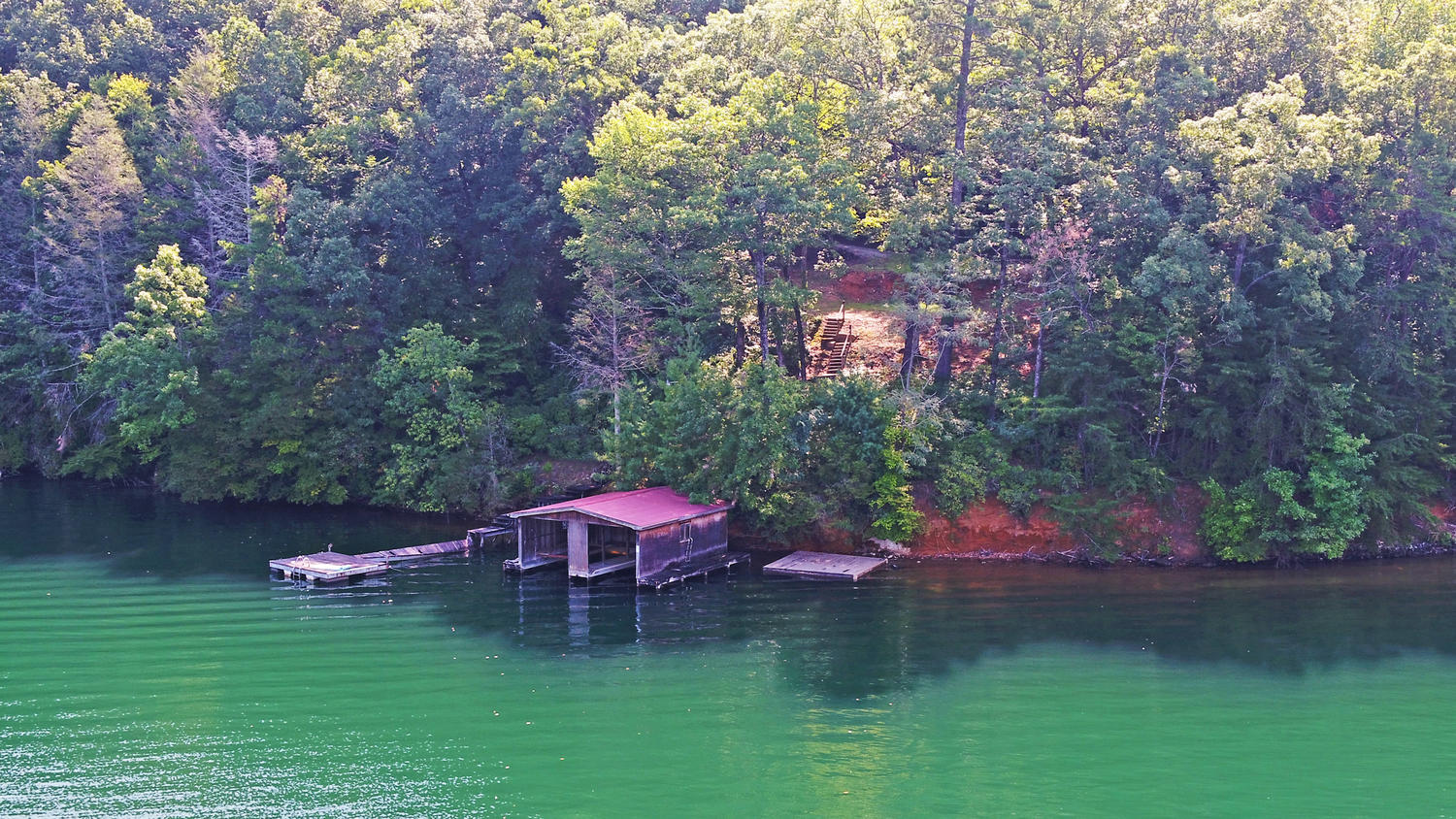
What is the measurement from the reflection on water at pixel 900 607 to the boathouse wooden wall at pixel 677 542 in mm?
906

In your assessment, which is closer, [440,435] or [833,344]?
[440,435]

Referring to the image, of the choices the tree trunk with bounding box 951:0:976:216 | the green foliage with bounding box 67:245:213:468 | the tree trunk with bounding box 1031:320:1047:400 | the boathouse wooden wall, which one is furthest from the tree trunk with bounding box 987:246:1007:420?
the green foliage with bounding box 67:245:213:468

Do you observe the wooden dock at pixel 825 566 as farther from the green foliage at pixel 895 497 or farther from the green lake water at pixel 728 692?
the green foliage at pixel 895 497

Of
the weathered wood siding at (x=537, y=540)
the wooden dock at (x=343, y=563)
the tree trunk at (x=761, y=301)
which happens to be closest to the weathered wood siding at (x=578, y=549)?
the weathered wood siding at (x=537, y=540)

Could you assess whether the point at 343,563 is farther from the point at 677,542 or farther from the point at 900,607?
the point at 900,607

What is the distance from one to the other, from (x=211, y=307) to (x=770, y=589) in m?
27.9

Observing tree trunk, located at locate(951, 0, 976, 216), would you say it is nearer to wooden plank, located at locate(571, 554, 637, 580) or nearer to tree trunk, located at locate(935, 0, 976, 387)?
tree trunk, located at locate(935, 0, 976, 387)

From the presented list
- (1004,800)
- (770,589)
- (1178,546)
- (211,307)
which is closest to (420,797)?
(1004,800)

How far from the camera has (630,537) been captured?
34.7 meters

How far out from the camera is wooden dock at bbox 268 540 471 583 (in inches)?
1230

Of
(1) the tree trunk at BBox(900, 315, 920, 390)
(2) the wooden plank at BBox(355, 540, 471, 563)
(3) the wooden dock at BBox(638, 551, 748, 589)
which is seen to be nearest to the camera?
(3) the wooden dock at BBox(638, 551, 748, 589)

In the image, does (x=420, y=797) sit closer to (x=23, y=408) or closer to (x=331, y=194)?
(x=331, y=194)

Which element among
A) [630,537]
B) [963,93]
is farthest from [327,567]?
[963,93]

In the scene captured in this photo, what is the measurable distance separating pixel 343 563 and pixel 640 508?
29.2 ft
